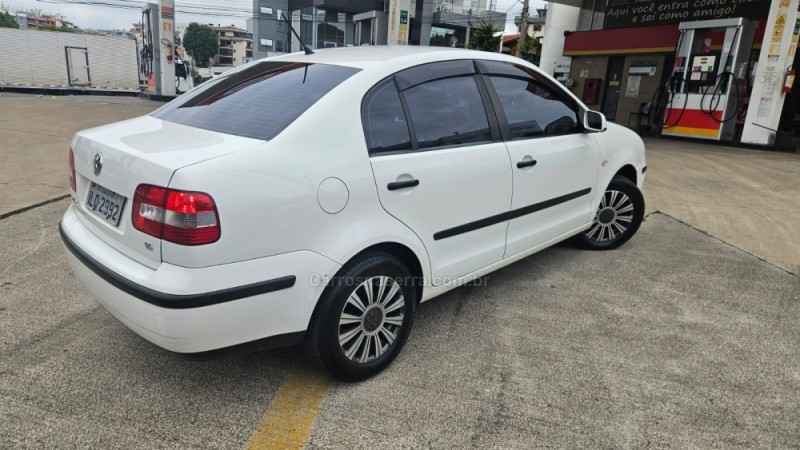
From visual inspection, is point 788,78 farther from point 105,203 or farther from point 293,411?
point 105,203

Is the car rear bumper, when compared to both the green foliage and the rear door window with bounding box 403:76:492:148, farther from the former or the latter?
the green foliage

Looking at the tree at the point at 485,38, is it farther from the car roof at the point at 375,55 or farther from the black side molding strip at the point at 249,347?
the black side molding strip at the point at 249,347

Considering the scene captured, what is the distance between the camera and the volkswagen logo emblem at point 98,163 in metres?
2.24

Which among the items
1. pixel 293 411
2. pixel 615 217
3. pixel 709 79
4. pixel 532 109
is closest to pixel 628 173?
pixel 615 217

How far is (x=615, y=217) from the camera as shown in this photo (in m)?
4.36

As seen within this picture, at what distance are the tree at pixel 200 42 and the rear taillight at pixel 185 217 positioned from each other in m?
103

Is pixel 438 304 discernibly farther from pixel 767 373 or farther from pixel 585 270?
pixel 767 373

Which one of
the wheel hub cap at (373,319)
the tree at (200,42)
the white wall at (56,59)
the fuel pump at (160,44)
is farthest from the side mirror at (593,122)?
the tree at (200,42)

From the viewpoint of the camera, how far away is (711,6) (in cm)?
1445

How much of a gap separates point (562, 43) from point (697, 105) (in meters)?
7.66

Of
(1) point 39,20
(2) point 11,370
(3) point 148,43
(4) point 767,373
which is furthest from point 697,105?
(1) point 39,20

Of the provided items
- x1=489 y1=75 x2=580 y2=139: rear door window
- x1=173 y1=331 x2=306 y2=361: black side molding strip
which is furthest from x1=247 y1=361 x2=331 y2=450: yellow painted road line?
x1=489 y1=75 x2=580 y2=139: rear door window

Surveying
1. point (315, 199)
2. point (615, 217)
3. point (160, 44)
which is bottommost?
point (615, 217)

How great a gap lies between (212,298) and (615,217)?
352 centimetres
